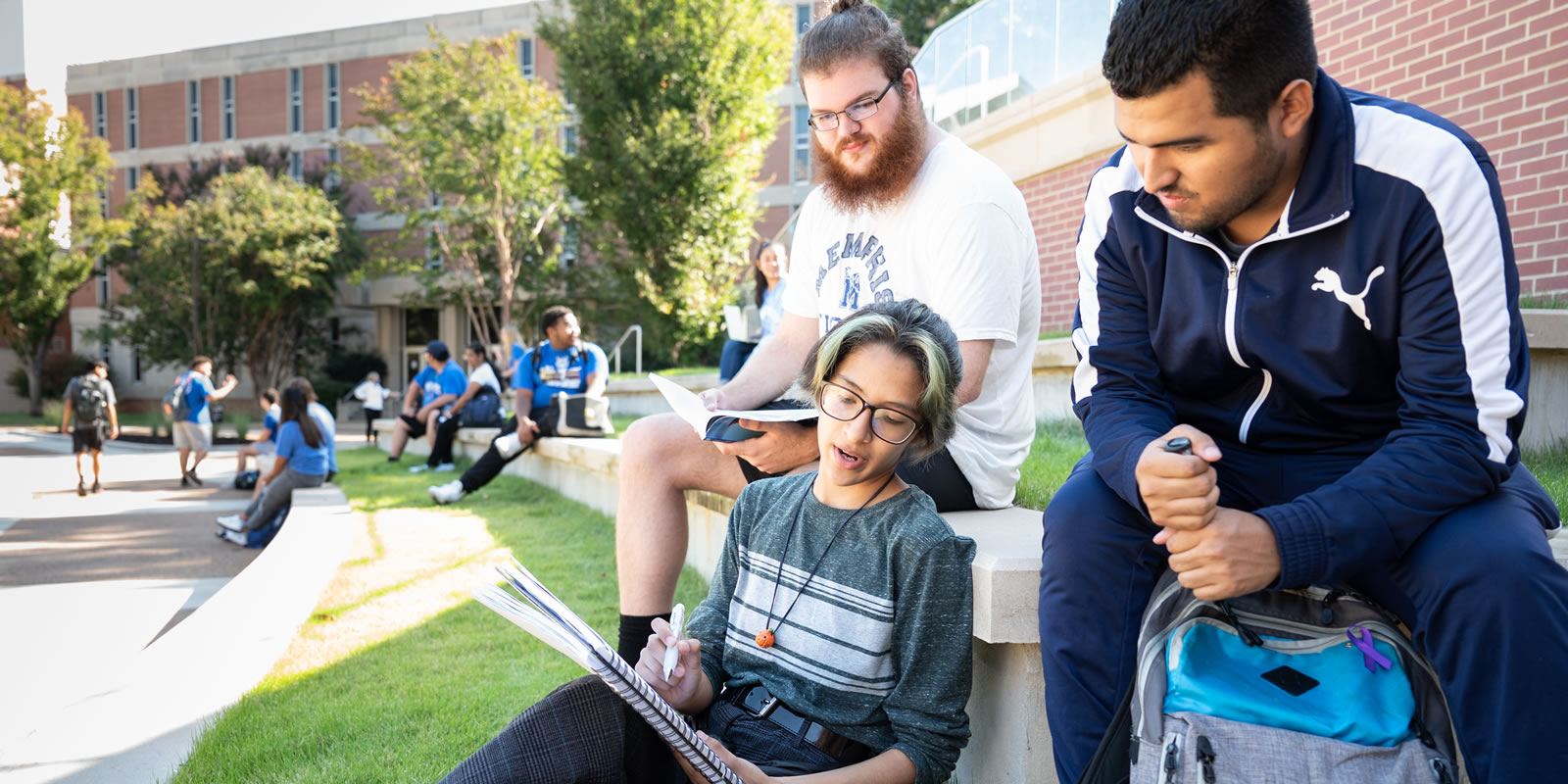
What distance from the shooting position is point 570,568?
5.59 m

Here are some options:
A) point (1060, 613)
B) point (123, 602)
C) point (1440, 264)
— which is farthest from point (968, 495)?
point (123, 602)

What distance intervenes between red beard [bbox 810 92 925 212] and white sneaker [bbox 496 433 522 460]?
6.92 meters

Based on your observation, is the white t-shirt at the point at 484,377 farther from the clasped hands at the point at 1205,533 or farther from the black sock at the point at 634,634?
the clasped hands at the point at 1205,533

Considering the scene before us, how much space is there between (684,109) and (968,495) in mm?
17785

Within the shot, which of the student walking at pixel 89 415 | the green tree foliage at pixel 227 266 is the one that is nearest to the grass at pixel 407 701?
the student walking at pixel 89 415

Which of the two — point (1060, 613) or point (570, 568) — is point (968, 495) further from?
point (570, 568)

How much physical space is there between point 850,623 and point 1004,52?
30.2 ft

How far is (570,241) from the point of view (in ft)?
100

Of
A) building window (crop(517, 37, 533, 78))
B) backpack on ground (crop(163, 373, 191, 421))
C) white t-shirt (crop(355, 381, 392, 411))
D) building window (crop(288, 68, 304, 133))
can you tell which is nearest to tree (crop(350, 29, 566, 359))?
white t-shirt (crop(355, 381, 392, 411))

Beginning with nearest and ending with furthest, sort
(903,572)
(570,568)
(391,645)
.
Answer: (903,572) → (391,645) → (570,568)

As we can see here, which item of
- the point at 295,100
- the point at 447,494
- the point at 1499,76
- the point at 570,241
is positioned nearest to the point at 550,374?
the point at 447,494

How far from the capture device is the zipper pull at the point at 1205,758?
157 centimetres

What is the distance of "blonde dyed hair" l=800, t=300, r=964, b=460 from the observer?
222 centimetres

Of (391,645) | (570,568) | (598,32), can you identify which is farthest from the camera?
(598,32)
